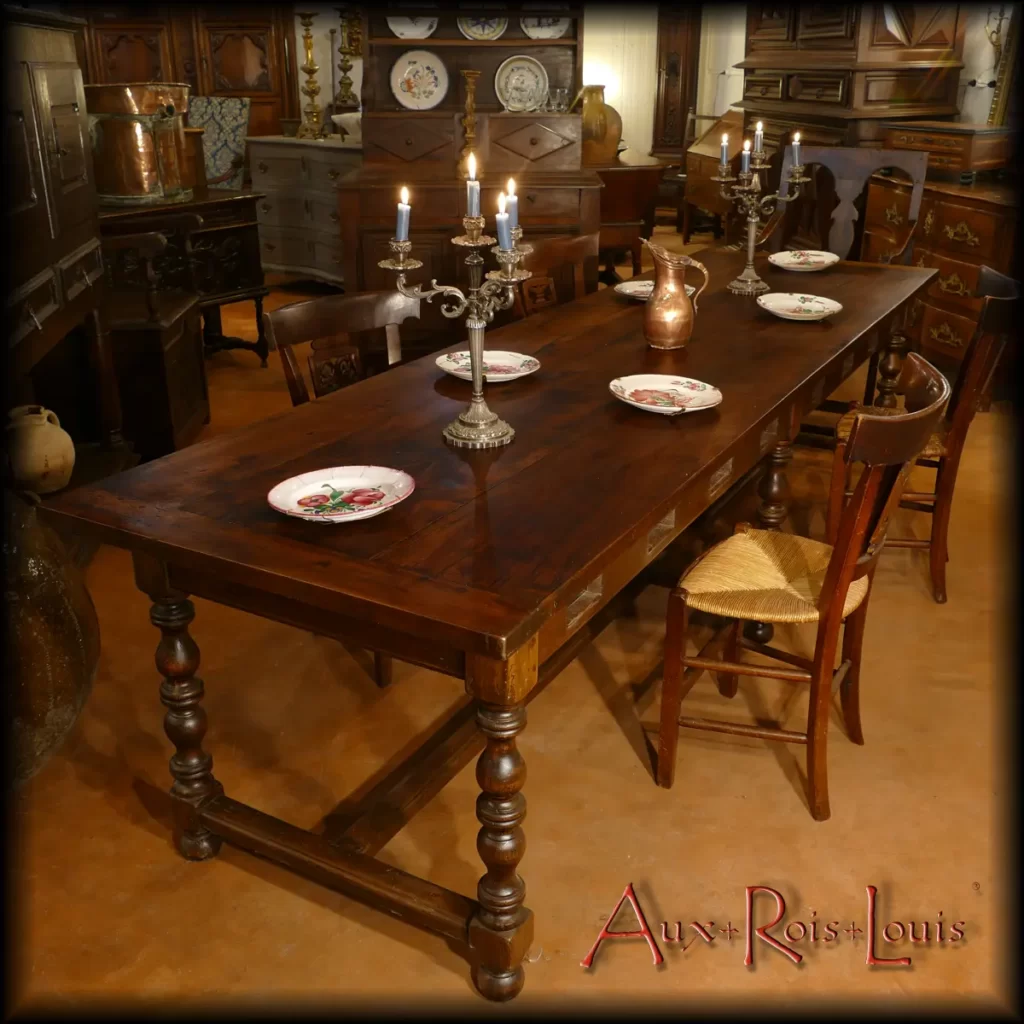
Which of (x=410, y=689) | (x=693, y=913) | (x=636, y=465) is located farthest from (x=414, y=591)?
(x=410, y=689)

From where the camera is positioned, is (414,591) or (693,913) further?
(693,913)

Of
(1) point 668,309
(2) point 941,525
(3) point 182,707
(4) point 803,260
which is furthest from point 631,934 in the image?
(4) point 803,260

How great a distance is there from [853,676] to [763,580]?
36cm

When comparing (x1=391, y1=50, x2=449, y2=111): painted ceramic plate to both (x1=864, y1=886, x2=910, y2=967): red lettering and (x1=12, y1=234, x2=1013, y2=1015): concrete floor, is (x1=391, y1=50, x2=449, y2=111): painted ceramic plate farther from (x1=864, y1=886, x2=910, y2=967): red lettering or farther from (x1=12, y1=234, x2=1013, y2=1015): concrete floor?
(x1=864, y1=886, x2=910, y2=967): red lettering

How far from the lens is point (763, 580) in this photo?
217 centimetres

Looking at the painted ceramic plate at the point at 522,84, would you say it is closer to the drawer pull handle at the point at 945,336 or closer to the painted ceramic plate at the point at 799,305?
the drawer pull handle at the point at 945,336

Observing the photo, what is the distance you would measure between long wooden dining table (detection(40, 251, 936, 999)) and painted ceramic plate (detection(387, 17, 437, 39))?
2892mm

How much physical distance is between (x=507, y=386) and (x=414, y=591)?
970mm

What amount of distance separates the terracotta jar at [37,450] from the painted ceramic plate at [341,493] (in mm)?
1314

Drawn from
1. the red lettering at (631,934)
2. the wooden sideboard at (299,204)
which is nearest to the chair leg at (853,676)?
the red lettering at (631,934)

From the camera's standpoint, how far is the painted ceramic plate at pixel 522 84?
4.90 meters

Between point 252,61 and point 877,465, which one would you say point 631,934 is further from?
point 252,61

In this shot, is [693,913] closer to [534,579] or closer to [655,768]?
[655,768]

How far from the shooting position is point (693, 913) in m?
1.90
